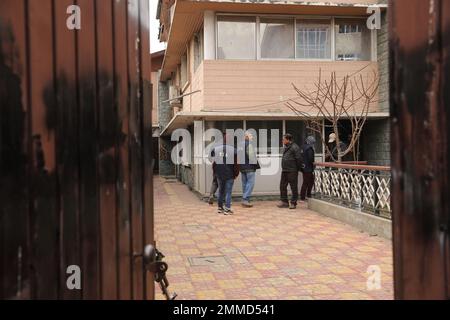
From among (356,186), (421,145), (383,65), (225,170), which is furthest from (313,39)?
(421,145)

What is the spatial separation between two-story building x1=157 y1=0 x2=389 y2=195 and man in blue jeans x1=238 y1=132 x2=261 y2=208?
1.55 meters

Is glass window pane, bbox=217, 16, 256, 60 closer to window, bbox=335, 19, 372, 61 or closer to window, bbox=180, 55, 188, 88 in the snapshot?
window, bbox=335, 19, 372, 61

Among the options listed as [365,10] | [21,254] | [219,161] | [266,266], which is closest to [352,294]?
[266,266]

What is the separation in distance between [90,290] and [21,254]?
362 mm

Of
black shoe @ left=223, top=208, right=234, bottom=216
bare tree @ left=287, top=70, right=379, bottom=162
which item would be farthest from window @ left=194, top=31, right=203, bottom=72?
black shoe @ left=223, top=208, right=234, bottom=216

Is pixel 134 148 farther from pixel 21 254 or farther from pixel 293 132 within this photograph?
pixel 293 132

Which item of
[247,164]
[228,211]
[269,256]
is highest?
[247,164]

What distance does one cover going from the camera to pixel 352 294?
5.00 metres

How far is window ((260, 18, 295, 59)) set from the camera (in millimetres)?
13625

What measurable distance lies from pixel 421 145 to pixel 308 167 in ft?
34.9

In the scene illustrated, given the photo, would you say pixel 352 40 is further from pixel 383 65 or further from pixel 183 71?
pixel 183 71

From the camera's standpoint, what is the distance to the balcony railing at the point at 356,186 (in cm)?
832

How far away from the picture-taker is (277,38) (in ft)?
45.1
